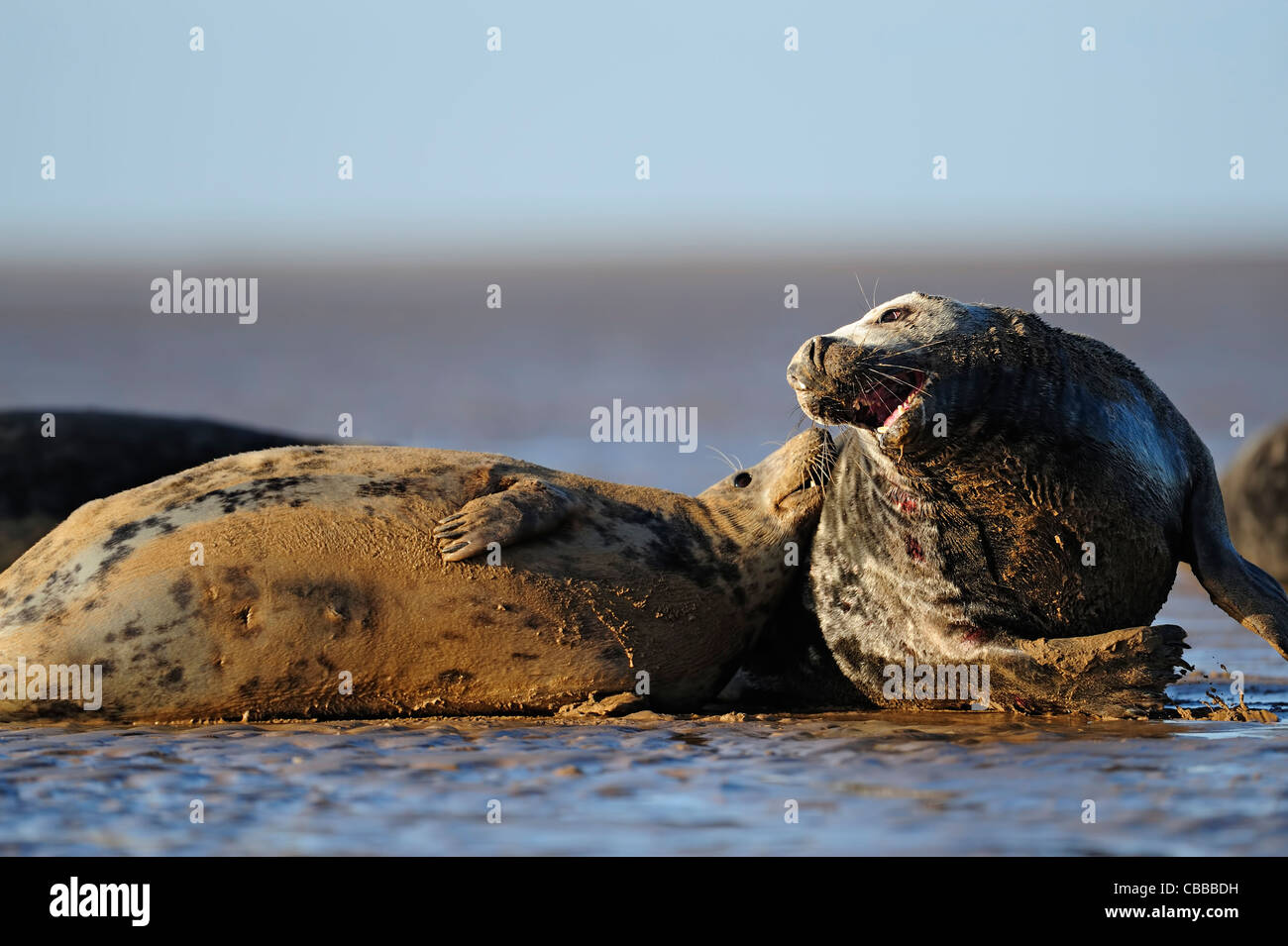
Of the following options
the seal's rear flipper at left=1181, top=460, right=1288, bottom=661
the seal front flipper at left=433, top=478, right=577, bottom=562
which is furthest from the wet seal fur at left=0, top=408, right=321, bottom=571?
the seal's rear flipper at left=1181, top=460, right=1288, bottom=661

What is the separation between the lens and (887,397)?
615 cm

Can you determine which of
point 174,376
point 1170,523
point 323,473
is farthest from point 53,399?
point 1170,523

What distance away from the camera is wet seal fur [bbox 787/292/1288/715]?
606 cm

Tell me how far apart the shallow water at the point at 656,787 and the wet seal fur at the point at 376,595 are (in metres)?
0.22

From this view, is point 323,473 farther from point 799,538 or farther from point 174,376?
point 174,376

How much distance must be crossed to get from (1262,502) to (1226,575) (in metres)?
6.19

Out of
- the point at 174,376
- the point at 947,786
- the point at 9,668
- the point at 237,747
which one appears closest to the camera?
the point at 947,786

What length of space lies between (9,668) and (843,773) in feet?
10.1

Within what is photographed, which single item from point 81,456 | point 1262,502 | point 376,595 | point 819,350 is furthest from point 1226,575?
point 81,456

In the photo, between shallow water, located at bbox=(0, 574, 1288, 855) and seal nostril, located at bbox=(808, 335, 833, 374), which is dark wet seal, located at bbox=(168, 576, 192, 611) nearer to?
shallow water, located at bbox=(0, 574, 1288, 855)

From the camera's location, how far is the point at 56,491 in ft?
Answer: 33.7

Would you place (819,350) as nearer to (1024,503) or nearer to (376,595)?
(1024,503)

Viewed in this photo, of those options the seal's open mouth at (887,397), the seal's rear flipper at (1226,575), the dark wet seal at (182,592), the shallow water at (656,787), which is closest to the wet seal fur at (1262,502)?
the seal's rear flipper at (1226,575)

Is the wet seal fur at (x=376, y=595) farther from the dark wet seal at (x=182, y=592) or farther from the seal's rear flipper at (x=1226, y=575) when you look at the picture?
the seal's rear flipper at (x=1226, y=575)
